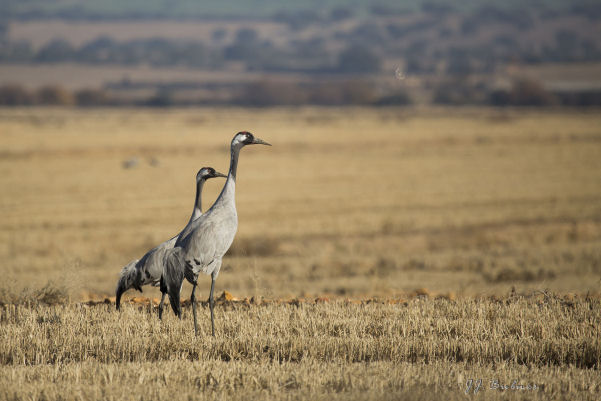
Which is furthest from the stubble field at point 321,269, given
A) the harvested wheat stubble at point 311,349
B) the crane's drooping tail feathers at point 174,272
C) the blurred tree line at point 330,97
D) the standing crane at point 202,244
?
the blurred tree line at point 330,97

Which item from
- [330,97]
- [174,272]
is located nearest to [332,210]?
[174,272]

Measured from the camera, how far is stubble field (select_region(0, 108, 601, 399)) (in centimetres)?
806

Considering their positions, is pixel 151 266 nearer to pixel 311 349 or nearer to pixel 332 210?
pixel 311 349

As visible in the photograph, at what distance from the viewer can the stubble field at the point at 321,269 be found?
8062 mm

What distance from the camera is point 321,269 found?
1948 cm

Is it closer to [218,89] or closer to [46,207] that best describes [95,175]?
[46,207]

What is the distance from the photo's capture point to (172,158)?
47.1 meters

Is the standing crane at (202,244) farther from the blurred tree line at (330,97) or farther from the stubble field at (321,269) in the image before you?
the blurred tree line at (330,97)

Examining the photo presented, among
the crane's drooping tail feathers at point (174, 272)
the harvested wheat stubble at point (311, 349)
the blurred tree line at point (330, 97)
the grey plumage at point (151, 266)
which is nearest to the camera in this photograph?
the harvested wheat stubble at point (311, 349)

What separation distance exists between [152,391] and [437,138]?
5453cm

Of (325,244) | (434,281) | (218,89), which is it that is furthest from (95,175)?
(218,89)

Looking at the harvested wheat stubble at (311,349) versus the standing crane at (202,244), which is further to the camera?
the standing crane at (202,244)

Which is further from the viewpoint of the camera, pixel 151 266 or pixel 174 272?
pixel 151 266

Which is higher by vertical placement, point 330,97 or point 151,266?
point 330,97
